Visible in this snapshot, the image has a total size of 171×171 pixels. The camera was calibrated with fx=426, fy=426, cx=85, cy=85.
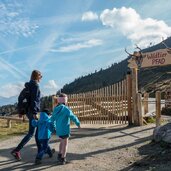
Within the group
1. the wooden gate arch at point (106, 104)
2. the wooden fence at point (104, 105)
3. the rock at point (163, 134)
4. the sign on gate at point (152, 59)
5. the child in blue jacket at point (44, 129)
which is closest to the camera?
the child in blue jacket at point (44, 129)

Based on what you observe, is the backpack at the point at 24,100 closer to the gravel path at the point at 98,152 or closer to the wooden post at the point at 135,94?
the gravel path at the point at 98,152

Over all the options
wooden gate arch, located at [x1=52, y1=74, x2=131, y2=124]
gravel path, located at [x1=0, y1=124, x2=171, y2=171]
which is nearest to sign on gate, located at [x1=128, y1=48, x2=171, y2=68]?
wooden gate arch, located at [x1=52, y1=74, x2=131, y2=124]

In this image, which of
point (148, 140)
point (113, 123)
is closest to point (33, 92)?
point (148, 140)

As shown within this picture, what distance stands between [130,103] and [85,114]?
3.24m

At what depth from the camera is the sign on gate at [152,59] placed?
15116 mm

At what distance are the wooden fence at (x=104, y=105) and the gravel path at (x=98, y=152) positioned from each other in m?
2.59

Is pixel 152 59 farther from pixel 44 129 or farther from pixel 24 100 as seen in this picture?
pixel 44 129

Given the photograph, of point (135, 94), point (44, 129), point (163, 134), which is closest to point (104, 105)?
point (135, 94)

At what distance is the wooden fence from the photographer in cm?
1767

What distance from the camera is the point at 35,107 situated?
989 centimetres

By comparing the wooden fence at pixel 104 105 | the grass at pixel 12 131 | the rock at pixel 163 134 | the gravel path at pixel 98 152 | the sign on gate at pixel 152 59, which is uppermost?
the sign on gate at pixel 152 59

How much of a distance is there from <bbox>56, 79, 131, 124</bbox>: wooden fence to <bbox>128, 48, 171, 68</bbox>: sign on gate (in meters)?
1.05

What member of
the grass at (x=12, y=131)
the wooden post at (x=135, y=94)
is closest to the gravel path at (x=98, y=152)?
the grass at (x=12, y=131)

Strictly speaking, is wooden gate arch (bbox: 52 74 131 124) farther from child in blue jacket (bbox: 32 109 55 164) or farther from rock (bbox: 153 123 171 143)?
child in blue jacket (bbox: 32 109 55 164)
